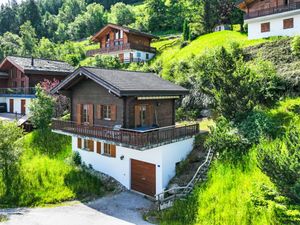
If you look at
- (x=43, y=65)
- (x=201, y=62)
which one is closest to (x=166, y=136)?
(x=201, y=62)

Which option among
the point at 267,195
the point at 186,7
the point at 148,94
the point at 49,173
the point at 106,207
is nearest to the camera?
the point at 267,195

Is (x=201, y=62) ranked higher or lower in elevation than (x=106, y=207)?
higher

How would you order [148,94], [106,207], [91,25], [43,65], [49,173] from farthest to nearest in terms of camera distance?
[91,25] < [43,65] < [49,173] < [148,94] < [106,207]

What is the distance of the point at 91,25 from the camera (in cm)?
10012

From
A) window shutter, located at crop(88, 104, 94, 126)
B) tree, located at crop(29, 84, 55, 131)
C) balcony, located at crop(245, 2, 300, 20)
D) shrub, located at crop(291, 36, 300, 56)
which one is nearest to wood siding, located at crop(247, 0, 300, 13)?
balcony, located at crop(245, 2, 300, 20)

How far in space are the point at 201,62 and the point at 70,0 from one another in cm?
12737

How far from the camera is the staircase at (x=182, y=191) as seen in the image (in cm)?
1731

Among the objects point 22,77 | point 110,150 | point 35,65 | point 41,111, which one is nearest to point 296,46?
point 110,150

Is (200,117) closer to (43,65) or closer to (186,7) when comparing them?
(43,65)

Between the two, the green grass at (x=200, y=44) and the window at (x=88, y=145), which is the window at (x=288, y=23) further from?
the window at (x=88, y=145)

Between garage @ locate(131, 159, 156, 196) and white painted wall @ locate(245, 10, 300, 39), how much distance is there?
82.5 feet

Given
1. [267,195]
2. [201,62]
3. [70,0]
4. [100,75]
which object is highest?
[70,0]

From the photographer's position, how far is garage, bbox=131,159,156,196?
757 inches

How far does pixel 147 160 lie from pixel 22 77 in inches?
1110
